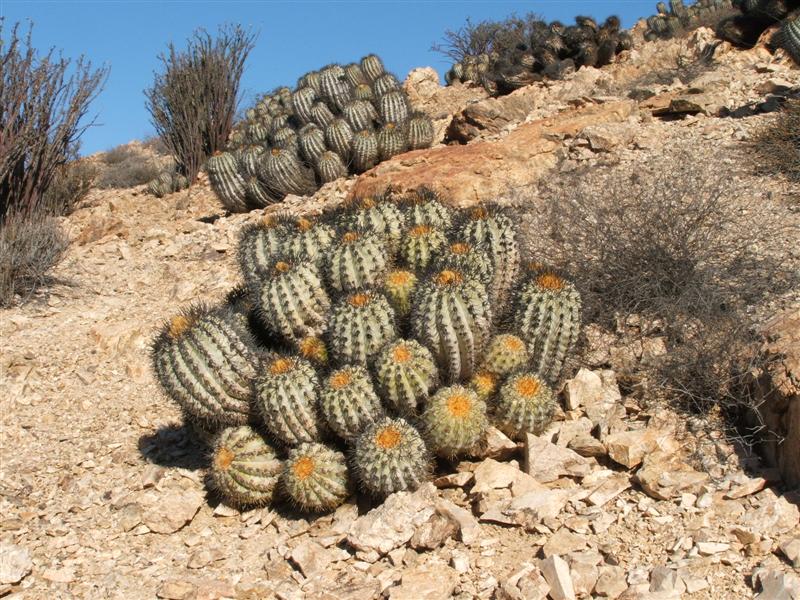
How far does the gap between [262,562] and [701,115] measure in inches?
276

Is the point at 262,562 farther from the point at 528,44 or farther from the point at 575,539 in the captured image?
the point at 528,44

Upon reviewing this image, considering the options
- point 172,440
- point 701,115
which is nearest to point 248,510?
point 172,440

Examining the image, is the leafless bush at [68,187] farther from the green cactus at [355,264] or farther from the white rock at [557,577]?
the white rock at [557,577]

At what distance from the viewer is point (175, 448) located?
4742mm

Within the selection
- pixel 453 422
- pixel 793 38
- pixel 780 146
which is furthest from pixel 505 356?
pixel 793 38

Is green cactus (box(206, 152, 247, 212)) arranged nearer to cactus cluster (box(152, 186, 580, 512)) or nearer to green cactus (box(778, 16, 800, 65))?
cactus cluster (box(152, 186, 580, 512))

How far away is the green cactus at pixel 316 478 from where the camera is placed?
12.1ft

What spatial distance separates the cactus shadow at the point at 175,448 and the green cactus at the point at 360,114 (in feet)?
21.0

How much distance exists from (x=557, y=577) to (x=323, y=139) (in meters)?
8.01

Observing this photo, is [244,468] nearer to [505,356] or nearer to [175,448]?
[175,448]

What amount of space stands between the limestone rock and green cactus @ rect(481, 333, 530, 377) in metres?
0.84

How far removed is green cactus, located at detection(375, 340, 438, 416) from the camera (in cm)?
376

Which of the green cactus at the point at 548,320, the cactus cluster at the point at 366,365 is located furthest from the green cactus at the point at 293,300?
the green cactus at the point at 548,320

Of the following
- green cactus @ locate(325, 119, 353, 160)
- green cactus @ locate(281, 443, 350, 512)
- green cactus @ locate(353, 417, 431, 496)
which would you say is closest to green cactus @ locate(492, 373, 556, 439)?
green cactus @ locate(353, 417, 431, 496)
